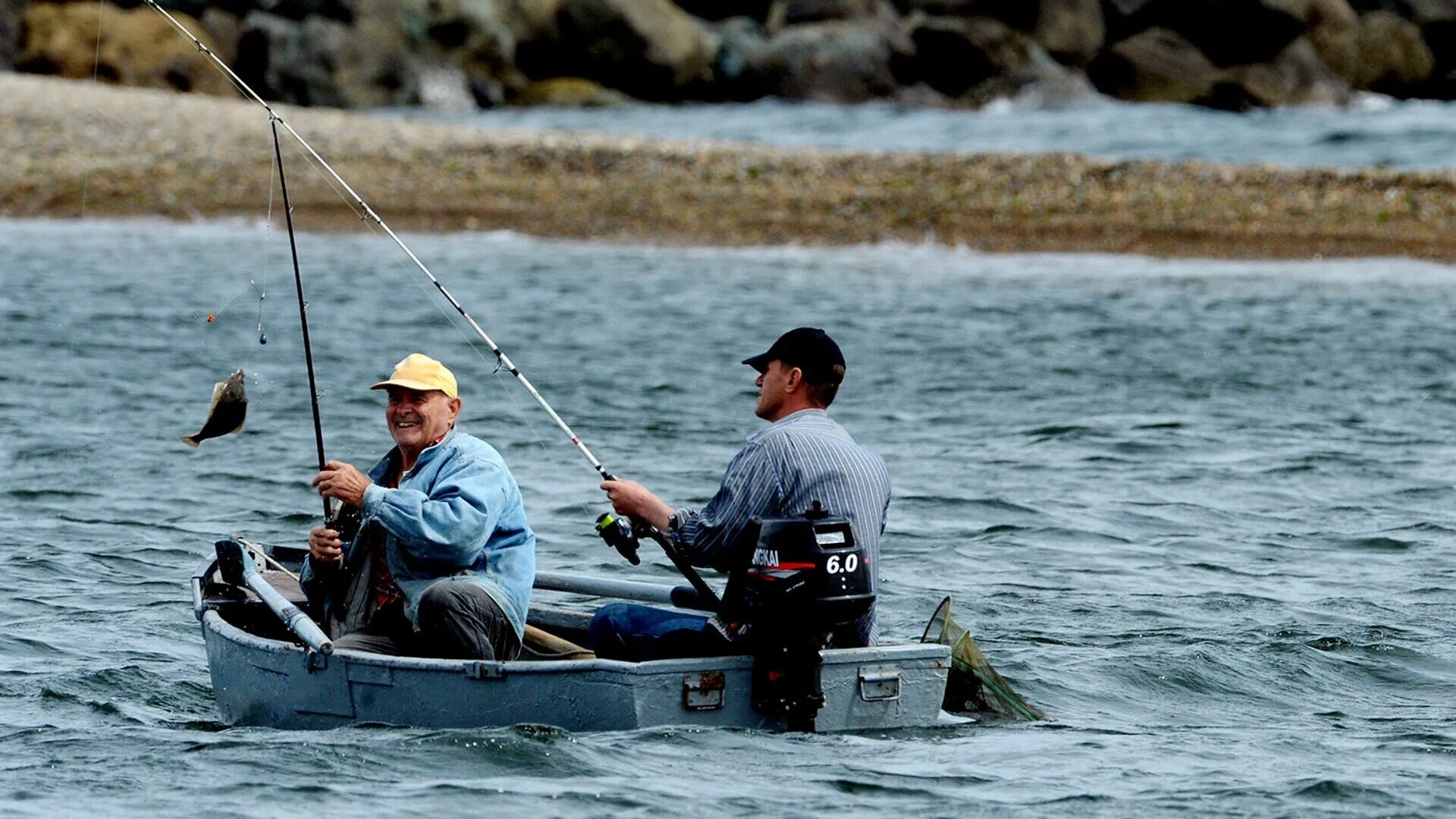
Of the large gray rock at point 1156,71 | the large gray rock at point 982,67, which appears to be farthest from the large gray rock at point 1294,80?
the large gray rock at point 982,67

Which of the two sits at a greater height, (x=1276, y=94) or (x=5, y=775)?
(x=1276, y=94)

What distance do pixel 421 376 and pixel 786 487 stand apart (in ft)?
Answer: 4.29

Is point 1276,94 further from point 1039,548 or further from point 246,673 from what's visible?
point 246,673

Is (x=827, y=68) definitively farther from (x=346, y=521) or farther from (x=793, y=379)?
(x=793, y=379)

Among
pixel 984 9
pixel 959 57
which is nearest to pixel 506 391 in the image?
pixel 959 57

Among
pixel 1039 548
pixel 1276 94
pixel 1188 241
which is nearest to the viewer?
pixel 1039 548

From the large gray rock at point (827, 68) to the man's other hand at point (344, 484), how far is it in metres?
34.4

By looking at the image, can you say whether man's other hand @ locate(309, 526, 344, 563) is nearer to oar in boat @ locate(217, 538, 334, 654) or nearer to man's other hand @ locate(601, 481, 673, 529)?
oar in boat @ locate(217, 538, 334, 654)

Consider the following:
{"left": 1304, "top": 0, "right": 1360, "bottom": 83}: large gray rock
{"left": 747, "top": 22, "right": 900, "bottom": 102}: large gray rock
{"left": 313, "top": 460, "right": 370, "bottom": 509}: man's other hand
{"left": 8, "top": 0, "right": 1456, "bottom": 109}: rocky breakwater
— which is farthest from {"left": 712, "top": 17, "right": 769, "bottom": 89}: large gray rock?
{"left": 313, "top": 460, "right": 370, "bottom": 509}: man's other hand

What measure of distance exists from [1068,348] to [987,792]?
38.8 feet

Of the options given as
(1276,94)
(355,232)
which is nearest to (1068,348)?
(355,232)

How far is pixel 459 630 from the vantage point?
7.01 meters

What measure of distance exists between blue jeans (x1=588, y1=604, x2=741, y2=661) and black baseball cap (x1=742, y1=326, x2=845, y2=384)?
943 mm

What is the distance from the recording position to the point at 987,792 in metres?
6.69
